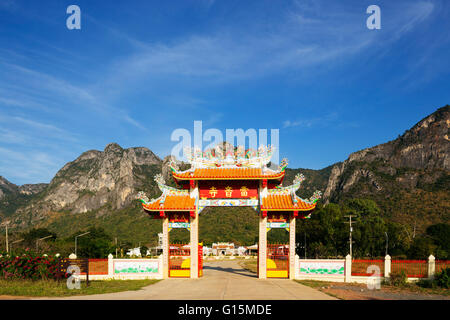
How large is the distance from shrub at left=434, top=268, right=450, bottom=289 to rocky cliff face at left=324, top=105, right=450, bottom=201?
200 ft

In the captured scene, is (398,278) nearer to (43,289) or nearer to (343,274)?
(343,274)

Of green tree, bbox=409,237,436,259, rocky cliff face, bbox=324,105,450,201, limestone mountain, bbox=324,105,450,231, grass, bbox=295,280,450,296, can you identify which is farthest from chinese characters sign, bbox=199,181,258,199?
rocky cliff face, bbox=324,105,450,201

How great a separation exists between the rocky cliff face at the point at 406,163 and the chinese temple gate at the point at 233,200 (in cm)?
6251

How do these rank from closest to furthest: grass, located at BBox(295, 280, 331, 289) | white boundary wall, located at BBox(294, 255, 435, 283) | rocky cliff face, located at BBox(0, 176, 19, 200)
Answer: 1. grass, located at BBox(295, 280, 331, 289)
2. white boundary wall, located at BBox(294, 255, 435, 283)
3. rocky cliff face, located at BBox(0, 176, 19, 200)

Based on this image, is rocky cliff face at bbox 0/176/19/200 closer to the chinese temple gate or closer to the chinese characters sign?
the chinese temple gate

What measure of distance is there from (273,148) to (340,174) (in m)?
85.9

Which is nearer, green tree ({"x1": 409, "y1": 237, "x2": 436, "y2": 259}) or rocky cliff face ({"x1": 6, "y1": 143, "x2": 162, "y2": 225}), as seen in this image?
green tree ({"x1": 409, "y1": 237, "x2": 436, "y2": 259})

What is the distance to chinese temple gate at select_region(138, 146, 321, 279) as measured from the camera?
18.3 m

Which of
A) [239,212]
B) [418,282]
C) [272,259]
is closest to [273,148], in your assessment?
[272,259]

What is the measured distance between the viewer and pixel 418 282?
1689 cm

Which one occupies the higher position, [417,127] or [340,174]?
[417,127]

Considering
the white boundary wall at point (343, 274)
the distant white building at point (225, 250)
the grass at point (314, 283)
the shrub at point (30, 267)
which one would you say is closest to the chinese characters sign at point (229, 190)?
the white boundary wall at point (343, 274)

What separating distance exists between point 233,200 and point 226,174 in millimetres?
1454

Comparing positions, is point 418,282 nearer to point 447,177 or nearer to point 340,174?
point 447,177
